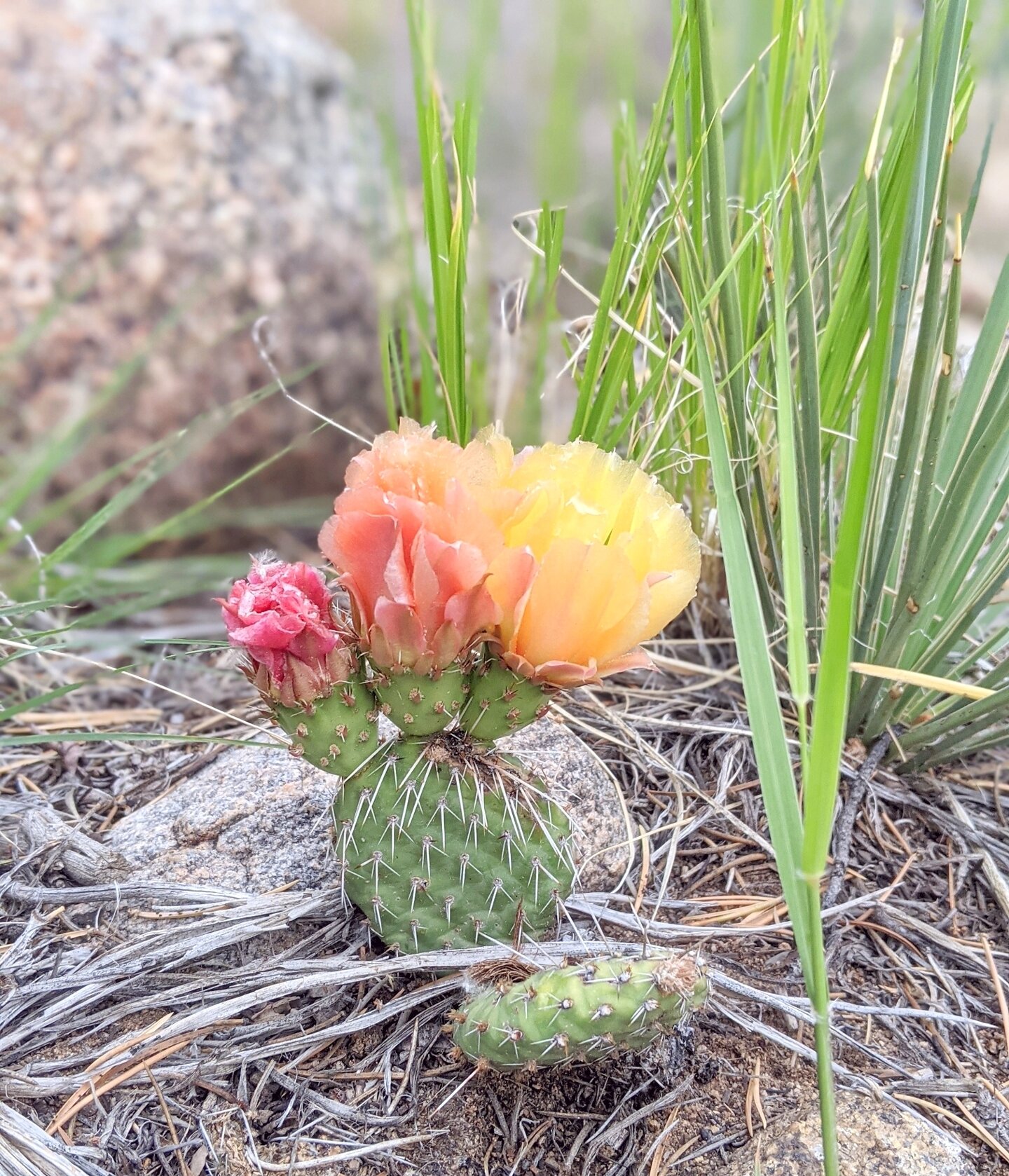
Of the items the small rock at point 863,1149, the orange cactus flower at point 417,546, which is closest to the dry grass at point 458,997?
the small rock at point 863,1149

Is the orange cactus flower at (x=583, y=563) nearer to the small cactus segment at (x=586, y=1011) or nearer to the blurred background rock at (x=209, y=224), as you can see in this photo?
the small cactus segment at (x=586, y=1011)

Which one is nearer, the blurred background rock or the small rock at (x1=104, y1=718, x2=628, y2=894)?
the small rock at (x1=104, y1=718, x2=628, y2=894)

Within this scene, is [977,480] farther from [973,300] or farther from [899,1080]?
[973,300]

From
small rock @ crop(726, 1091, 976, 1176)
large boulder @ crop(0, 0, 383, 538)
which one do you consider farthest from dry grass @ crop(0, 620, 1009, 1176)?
large boulder @ crop(0, 0, 383, 538)

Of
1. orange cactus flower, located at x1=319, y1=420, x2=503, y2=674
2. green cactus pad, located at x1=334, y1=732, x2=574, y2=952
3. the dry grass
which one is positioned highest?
orange cactus flower, located at x1=319, y1=420, x2=503, y2=674

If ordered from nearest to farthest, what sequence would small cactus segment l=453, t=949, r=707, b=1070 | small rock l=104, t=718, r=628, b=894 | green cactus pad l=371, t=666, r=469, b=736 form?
small cactus segment l=453, t=949, r=707, b=1070
green cactus pad l=371, t=666, r=469, b=736
small rock l=104, t=718, r=628, b=894

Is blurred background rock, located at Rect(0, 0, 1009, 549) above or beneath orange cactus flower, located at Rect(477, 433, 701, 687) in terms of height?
beneath

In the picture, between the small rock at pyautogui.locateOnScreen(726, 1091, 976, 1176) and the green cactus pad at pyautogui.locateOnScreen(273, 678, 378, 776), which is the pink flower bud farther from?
the small rock at pyautogui.locateOnScreen(726, 1091, 976, 1176)

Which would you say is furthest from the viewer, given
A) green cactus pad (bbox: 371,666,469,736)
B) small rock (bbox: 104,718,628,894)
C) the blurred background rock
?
the blurred background rock
